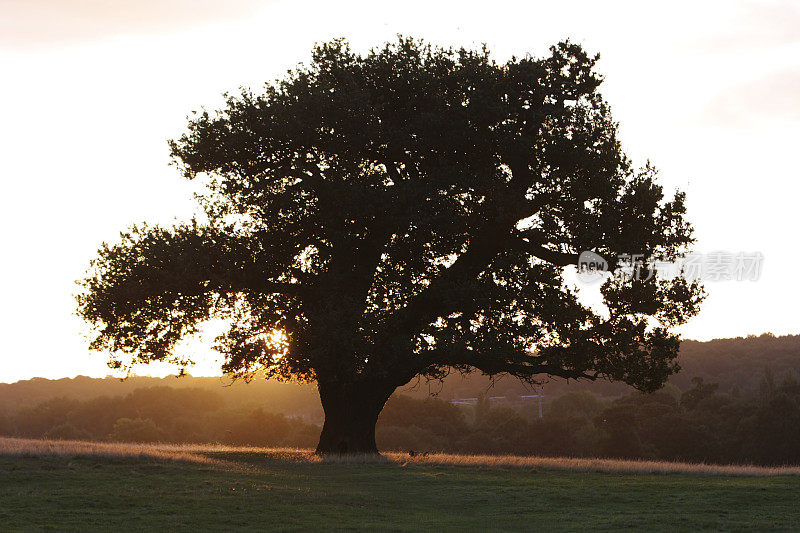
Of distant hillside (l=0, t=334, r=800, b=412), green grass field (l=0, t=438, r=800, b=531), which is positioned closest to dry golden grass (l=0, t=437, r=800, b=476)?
green grass field (l=0, t=438, r=800, b=531)

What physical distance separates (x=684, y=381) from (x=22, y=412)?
87873 millimetres

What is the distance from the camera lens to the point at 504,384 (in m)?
150

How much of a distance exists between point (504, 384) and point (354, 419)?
4666 inches

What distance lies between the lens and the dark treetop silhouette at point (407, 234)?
99.7 ft

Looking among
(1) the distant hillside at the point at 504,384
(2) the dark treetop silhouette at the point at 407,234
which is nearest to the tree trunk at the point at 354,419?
(2) the dark treetop silhouette at the point at 407,234

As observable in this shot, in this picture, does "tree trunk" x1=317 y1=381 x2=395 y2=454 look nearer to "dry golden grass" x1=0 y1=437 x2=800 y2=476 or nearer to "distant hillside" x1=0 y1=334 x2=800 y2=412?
"dry golden grass" x1=0 y1=437 x2=800 y2=476

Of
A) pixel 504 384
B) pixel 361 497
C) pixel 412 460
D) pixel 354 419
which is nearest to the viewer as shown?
pixel 361 497

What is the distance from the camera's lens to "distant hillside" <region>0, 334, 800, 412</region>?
122062 mm

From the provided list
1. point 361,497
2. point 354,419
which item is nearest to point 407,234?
point 354,419

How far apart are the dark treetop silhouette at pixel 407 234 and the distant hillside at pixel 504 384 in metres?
83.2

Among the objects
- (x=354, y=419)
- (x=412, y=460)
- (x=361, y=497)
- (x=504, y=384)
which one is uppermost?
(x=504, y=384)

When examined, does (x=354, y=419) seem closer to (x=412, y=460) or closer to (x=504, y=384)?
(x=412, y=460)

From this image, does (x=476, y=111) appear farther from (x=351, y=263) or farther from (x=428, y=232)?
(x=351, y=263)

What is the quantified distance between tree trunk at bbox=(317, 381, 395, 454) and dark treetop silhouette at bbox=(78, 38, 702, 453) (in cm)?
96
